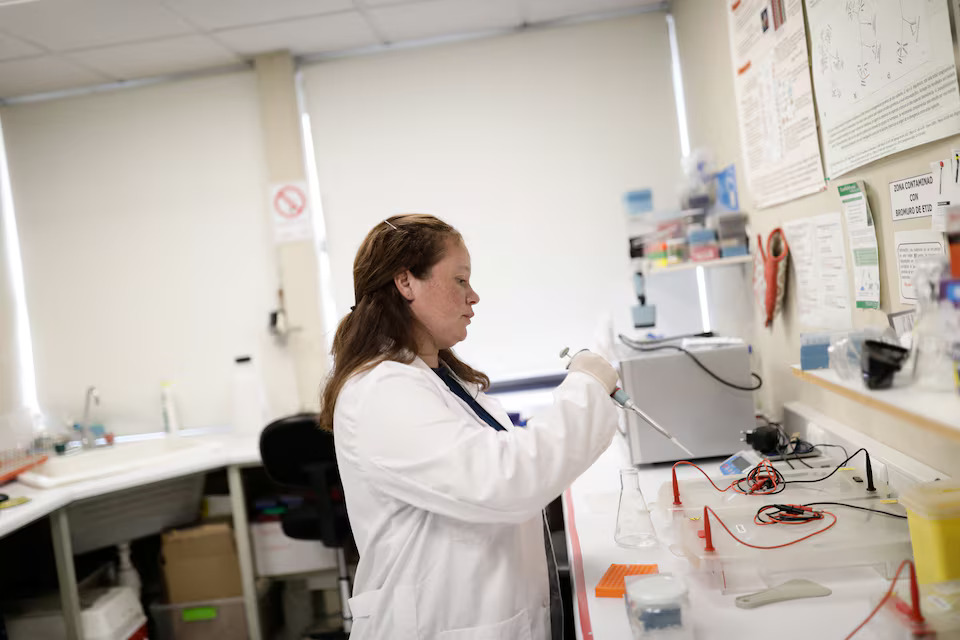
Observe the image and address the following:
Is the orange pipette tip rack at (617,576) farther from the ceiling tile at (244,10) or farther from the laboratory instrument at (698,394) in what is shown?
the ceiling tile at (244,10)

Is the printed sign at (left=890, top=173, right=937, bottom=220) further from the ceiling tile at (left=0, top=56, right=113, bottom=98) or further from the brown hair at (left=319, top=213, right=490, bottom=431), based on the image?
the ceiling tile at (left=0, top=56, right=113, bottom=98)

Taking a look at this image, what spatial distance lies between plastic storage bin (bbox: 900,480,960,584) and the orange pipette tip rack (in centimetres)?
42

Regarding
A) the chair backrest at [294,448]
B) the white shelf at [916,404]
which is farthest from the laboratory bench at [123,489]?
the white shelf at [916,404]

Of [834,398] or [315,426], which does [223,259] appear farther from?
[834,398]

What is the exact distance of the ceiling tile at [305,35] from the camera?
9.56ft

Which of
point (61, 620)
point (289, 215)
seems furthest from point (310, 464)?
point (289, 215)

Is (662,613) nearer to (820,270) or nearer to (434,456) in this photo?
(434,456)

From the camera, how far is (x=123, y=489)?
263cm

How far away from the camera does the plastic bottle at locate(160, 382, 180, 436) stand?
3.32m

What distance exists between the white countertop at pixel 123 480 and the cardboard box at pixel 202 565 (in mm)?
324

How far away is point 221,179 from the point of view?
337 centimetres

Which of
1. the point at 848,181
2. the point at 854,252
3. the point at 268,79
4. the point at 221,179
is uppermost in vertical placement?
the point at 268,79

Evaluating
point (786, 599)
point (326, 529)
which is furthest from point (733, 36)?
point (326, 529)

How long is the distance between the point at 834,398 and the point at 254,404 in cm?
230
